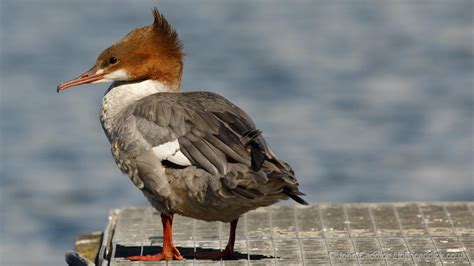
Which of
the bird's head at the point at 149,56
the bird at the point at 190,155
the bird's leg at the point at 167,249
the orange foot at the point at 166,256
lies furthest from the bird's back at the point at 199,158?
the bird's head at the point at 149,56

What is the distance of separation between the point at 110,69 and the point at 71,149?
576 centimetres

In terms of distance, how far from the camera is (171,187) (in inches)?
230

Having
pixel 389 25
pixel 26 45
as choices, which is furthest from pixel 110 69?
pixel 389 25

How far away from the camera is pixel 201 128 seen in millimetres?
5848

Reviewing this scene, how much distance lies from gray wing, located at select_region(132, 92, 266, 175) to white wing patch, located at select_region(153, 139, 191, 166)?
0.02 meters

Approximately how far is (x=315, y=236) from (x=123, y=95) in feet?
4.27

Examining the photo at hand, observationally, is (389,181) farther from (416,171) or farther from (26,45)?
(26,45)

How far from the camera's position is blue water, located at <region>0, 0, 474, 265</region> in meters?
11.3

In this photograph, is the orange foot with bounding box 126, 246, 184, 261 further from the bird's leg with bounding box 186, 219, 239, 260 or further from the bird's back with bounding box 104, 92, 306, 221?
the bird's back with bounding box 104, 92, 306, 221

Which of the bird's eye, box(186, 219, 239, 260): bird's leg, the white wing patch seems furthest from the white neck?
box(186, 219, 239, 260): bird's leg

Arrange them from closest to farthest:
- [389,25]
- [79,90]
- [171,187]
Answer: [171,187] → [79,90] → [389,25]

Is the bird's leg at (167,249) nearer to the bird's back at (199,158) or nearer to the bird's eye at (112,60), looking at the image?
the bird's back at (199,158)

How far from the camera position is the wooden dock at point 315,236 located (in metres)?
6.08

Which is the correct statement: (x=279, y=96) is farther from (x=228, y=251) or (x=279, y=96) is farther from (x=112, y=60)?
(x=228, y=251)
